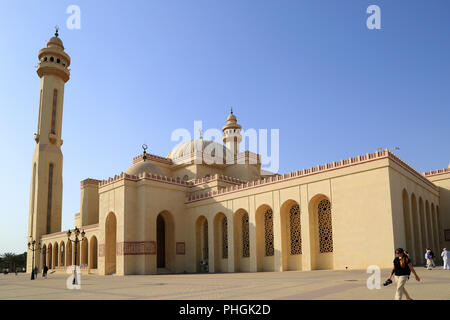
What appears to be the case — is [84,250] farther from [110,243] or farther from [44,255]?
[110,243]

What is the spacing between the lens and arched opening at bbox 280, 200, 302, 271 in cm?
2267

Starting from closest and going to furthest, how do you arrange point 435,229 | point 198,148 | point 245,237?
point 245,237
point 435,229
point 198,148

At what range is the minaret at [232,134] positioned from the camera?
129 ft

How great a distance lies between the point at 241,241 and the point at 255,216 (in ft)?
8.01

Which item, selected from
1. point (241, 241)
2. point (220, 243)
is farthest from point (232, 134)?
point (241, 241)

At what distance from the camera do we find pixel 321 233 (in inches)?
862

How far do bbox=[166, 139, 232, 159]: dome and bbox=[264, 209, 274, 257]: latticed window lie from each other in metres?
11.4

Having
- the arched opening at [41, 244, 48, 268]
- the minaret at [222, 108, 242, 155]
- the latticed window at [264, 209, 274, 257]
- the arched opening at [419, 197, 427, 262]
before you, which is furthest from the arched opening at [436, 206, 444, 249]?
the arched opening at [41, 244, 48, 268]

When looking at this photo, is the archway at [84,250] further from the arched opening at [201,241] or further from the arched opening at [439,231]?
the arched opening at [439,231]

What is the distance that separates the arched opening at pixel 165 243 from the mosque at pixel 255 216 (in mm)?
70

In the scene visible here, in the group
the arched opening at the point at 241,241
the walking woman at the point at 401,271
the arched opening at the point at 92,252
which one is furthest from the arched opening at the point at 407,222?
the arched opening at the point at 92,252
